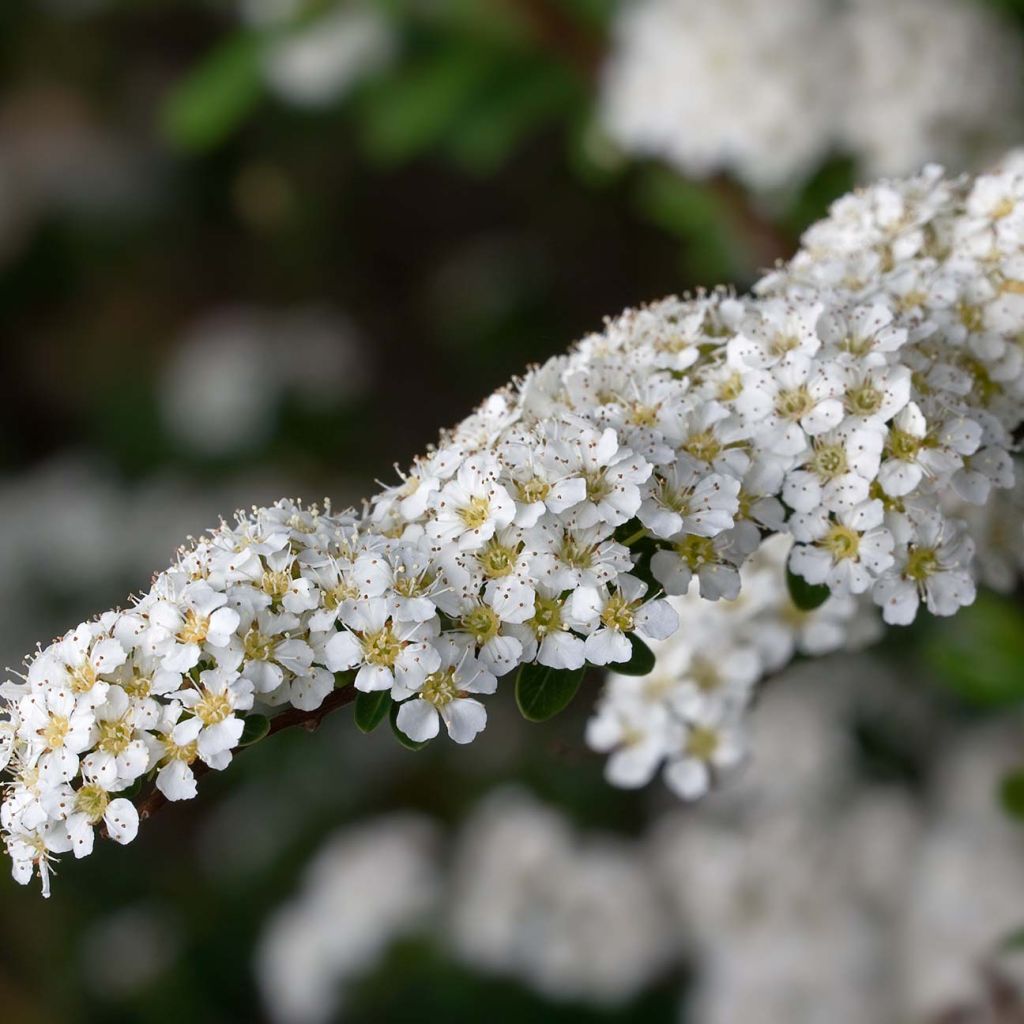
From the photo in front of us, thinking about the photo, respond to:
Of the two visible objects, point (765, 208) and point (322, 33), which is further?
point (322, 33)

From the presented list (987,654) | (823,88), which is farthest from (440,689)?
(823,88)

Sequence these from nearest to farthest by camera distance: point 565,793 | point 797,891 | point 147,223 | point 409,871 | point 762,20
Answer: point 762,20 → point 797,891 → point 409,871 → point 565,793 → point 147,223

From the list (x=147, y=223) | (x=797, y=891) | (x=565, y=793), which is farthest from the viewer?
(x=147, y=223)

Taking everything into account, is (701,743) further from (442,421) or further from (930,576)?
(442,421)

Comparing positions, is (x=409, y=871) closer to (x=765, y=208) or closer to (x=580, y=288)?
(x=765, y=208)

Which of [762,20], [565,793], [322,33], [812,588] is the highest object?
[322,33]

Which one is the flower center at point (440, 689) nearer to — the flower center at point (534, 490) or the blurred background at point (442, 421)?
the flower center at point (534, 490)

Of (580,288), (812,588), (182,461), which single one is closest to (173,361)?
(182,461)
